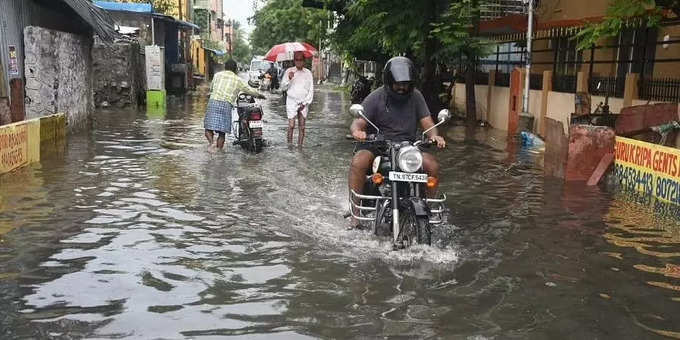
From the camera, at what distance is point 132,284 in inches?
203

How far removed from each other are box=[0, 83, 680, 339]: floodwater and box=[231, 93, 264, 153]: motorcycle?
2.24 meters

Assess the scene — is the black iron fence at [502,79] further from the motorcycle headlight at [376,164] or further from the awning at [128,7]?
the awning at [128,7]

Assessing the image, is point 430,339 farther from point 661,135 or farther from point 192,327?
point 661,135

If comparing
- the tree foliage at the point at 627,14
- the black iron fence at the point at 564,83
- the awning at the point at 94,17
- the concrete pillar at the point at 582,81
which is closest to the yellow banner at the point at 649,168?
the tree foliage at the point at 627,14

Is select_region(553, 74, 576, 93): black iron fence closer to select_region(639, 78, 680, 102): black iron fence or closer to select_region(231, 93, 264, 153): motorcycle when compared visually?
select_region(639, 78, 680, 102): black iron fence

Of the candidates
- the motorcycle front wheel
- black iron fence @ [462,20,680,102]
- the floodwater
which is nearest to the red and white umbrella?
black iron fence @ [462,20,680,102]

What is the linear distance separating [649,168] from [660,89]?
397 cm

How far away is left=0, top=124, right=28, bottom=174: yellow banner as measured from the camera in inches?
370

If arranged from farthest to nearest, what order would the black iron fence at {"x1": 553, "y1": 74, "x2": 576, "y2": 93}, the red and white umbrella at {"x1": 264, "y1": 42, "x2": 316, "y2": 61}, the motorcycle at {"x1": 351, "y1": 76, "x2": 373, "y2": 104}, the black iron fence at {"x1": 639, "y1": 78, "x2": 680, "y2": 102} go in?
the motorcycle at {"x1": 351, "y1": 76, "x2": 373, "y2": 104}, the red and white umbrella at {"x1": 264, "y1": 42, "x2": 316, "y2": 61}, the black iron fence at {"x1": 553, "y1": 74, "x2": 576, "y2": 93}, the black iron fence at {"x1": 639, "y1": 78, "x2": 680, "y2": 102}

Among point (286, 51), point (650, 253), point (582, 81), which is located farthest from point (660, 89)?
point (286, 51)

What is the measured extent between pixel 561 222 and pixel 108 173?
254 inches

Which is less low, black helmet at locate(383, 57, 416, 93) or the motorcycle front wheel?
black helmet at locate(383, 57, 416, 93)

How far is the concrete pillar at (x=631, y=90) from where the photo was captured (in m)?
13.0

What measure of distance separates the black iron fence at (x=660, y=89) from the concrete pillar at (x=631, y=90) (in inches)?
3.5
